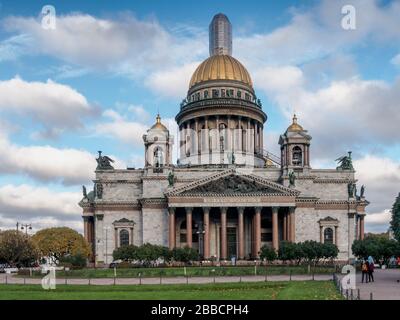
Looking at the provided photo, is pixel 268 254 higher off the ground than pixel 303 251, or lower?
lower

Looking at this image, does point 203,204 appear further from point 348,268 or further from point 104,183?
point 348,268

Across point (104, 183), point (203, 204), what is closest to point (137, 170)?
point (104, 183)

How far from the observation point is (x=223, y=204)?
82.9 m

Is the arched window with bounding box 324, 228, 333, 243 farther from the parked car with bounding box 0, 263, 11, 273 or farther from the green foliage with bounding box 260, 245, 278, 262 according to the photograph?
the parked car with bounding box 0, 263, 11, 273

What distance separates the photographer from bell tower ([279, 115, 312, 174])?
89.3 meters

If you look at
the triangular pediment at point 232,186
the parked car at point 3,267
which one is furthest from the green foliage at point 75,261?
the triangular pediment at point 232,186

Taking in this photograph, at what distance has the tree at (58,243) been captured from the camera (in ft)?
236

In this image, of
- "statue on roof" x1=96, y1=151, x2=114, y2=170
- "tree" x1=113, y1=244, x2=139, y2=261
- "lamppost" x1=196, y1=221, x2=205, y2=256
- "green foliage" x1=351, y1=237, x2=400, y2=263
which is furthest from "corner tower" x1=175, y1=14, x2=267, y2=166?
"tree" x1=113, y1=244, x2=139, y2=261

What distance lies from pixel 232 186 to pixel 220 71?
30159 mm

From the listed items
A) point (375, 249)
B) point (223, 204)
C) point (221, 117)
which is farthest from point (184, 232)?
point (375, 249)

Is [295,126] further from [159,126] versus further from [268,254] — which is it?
[268,254]

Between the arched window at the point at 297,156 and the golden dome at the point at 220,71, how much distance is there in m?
21.7

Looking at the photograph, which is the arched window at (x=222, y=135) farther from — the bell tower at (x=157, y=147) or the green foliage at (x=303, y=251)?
the green foliage at (x=303, y=251)

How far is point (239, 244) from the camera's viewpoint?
274ft
